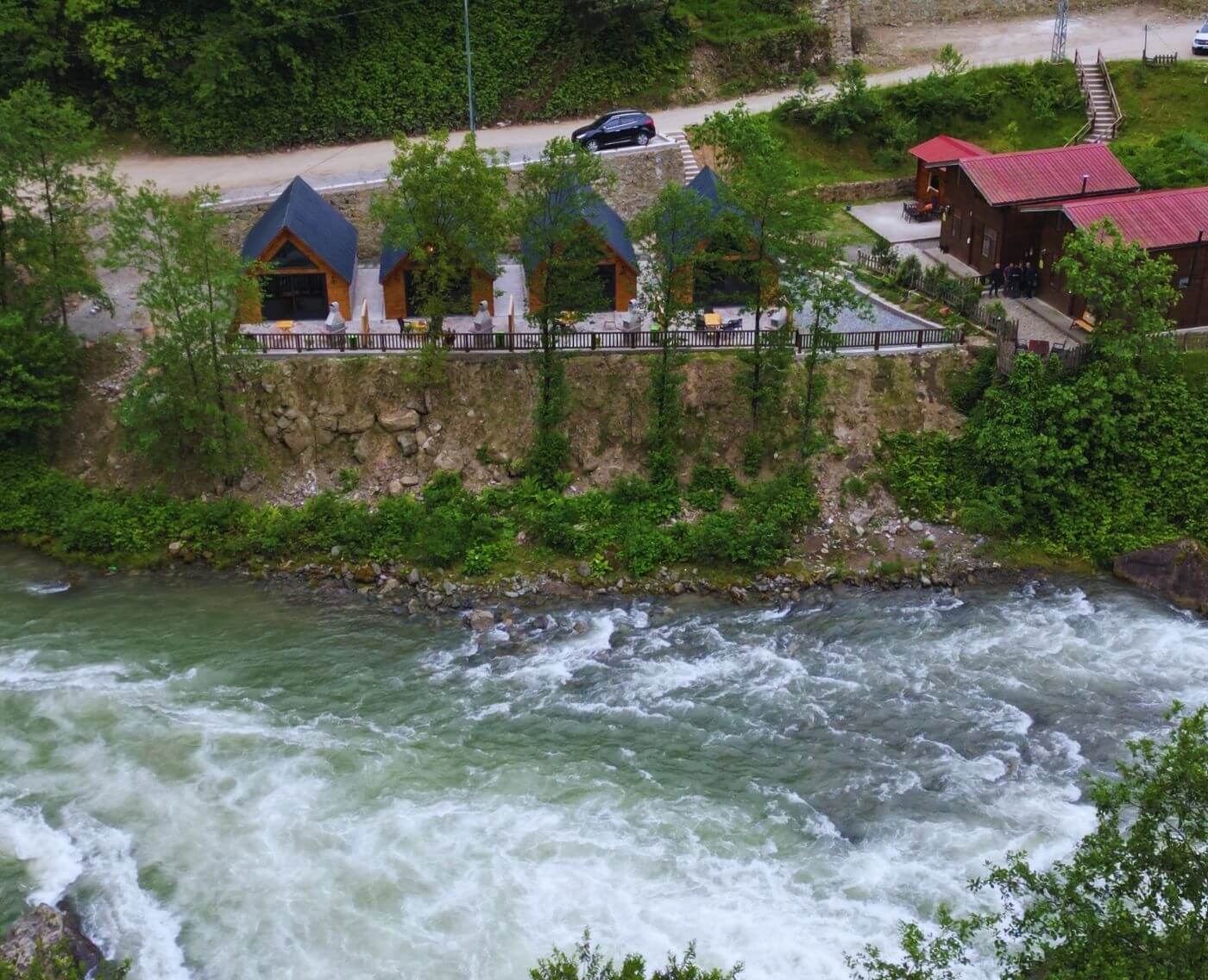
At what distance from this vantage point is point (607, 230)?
32.8 meters

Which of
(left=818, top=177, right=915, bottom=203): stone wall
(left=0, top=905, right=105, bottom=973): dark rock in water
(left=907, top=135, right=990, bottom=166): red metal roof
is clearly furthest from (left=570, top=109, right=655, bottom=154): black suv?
(left=0, top=905, right=105, bottom=973): dark rock in water

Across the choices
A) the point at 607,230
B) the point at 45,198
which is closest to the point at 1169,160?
the point at 607,230

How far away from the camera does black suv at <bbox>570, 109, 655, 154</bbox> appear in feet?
132

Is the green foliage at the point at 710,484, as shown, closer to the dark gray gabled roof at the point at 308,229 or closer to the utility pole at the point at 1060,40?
the dark gray gabled roof at the point at 308,229

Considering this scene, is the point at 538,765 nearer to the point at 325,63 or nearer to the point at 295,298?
the point at 295,298

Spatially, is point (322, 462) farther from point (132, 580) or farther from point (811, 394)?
point (811, 394)

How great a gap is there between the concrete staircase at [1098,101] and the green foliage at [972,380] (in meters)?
16.6

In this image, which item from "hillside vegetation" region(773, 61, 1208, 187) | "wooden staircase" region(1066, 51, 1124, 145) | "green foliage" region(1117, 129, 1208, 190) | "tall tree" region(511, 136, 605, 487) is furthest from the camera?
"wooden staircase" region(1066, 51, 1124, 145)

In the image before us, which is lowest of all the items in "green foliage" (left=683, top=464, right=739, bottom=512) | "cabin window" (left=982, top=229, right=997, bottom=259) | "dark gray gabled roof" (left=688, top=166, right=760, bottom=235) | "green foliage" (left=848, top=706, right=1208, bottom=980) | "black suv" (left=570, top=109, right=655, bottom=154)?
"green foliage" (left=848, top=706, right=1208, bottom=980)

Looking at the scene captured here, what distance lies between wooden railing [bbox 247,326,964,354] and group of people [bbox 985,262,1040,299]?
3751mm

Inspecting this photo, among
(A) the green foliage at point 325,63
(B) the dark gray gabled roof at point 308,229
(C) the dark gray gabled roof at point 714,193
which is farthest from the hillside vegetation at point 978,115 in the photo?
(B) the dark gray gabled roof at point 308,229

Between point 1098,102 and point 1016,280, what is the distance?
14070 millimetres

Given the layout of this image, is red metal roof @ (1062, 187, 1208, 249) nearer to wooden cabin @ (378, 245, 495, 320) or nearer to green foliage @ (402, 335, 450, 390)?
wooden cabin @ (378, 245, 495, 320)

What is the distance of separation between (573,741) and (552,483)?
29.8 feet
